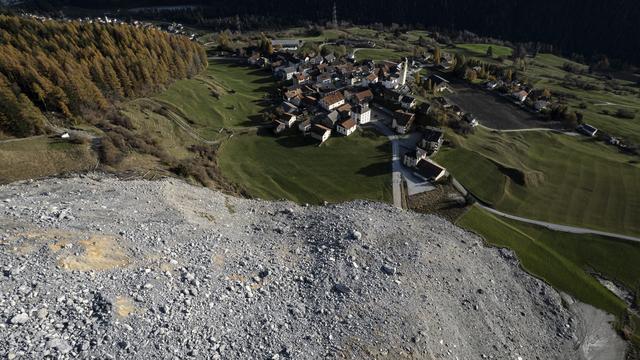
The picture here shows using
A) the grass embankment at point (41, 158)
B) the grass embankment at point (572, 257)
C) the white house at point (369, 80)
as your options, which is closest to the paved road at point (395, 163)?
the grass embankment at point (572, 257)

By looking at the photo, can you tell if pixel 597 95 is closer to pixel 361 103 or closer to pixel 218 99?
pixel 361 103

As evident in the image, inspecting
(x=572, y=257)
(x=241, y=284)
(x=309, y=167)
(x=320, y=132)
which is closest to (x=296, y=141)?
(x=320, y=132)

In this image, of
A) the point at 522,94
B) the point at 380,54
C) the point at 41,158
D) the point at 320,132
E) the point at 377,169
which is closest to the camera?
the point at 41,158

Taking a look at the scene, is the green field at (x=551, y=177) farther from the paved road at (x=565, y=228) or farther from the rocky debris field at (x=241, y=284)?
the rocky debris field at (x=241, y=284)

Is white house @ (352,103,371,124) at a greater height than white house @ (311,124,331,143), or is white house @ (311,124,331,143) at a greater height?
white house @ (352,103,371,124)

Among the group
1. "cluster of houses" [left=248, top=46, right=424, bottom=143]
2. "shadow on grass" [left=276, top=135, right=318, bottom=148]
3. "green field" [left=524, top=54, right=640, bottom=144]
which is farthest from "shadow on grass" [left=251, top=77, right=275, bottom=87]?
"green field" [left=524, top=54, right=640, bottom=144]

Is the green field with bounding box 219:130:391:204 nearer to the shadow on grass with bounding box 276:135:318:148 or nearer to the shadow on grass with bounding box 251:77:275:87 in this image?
the shadow on grass with bounding box 276:135:318:148

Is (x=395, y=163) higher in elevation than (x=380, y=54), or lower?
lower
